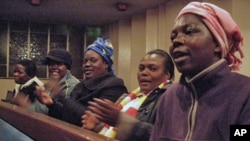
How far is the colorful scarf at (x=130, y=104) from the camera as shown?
1.57 metres

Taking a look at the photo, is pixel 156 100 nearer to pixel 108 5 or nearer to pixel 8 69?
pixel 108 5

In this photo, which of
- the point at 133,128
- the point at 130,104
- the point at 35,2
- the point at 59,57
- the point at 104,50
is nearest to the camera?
the point at 133,128

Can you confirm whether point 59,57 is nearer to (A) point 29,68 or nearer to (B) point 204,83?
(A) point 29,68

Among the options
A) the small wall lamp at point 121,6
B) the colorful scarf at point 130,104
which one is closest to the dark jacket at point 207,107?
the colorful scarf at point 130,104

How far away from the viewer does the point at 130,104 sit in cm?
164

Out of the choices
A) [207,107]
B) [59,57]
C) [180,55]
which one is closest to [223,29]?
[180,55]

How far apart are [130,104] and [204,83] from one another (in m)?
0.63

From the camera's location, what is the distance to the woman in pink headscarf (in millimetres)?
977

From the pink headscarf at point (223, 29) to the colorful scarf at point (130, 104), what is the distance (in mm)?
463

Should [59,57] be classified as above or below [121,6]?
below

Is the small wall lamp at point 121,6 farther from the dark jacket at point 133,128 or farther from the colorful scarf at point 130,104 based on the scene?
the dark jacket at point 133,128

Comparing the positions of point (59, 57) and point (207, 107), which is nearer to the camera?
point (207, 107)

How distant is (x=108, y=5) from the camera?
595cm

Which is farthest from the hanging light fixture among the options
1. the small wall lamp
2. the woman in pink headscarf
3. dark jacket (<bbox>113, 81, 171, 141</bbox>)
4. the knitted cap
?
the woman in pink headscarf
